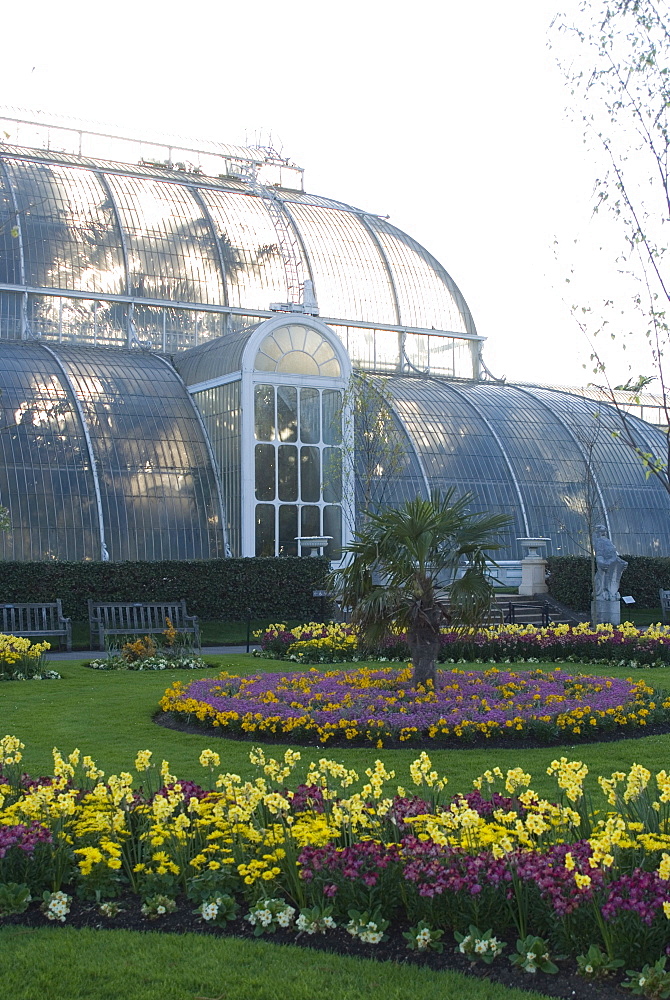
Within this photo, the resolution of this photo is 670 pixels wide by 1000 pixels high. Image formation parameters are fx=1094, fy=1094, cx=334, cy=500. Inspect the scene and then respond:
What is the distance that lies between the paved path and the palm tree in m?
7.39

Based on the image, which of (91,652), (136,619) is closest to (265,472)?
(136,619)

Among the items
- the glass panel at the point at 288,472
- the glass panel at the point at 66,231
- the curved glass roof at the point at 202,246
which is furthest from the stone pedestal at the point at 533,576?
the glass panel at the point at 66,231

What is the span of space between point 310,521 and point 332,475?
1381mm

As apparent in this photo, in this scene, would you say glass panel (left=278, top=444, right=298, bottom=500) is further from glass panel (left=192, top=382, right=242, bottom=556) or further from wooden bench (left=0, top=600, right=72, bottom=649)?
wooden bench (left=0, top=600, right=72, bottom=649)

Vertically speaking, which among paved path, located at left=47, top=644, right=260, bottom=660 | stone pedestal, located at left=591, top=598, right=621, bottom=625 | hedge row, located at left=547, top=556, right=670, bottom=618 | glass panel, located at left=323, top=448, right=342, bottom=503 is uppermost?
glass panel, located at left=323, top=448, right=342, bottom=503

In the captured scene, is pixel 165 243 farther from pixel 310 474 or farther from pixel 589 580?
pixel 589 580

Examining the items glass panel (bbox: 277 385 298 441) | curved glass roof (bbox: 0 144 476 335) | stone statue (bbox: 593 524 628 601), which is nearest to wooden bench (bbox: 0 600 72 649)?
glass panel (bbox: 277 385 298 441)

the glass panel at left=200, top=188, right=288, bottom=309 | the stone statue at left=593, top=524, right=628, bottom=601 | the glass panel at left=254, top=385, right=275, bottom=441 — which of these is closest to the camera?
the stone statue at left=593, top=524, right=628, bottom=601

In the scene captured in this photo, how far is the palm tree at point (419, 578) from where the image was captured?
1356 cm

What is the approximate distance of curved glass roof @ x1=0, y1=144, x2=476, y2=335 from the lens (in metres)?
33.8

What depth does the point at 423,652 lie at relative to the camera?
14.0 meters

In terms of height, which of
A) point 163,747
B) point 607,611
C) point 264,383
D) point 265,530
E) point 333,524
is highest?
point 264,383

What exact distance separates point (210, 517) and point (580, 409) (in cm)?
1602

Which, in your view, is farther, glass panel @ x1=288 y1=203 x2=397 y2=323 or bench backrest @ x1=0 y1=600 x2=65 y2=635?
glass panel @ x1=288 y1=203 x2=397 y2=323
